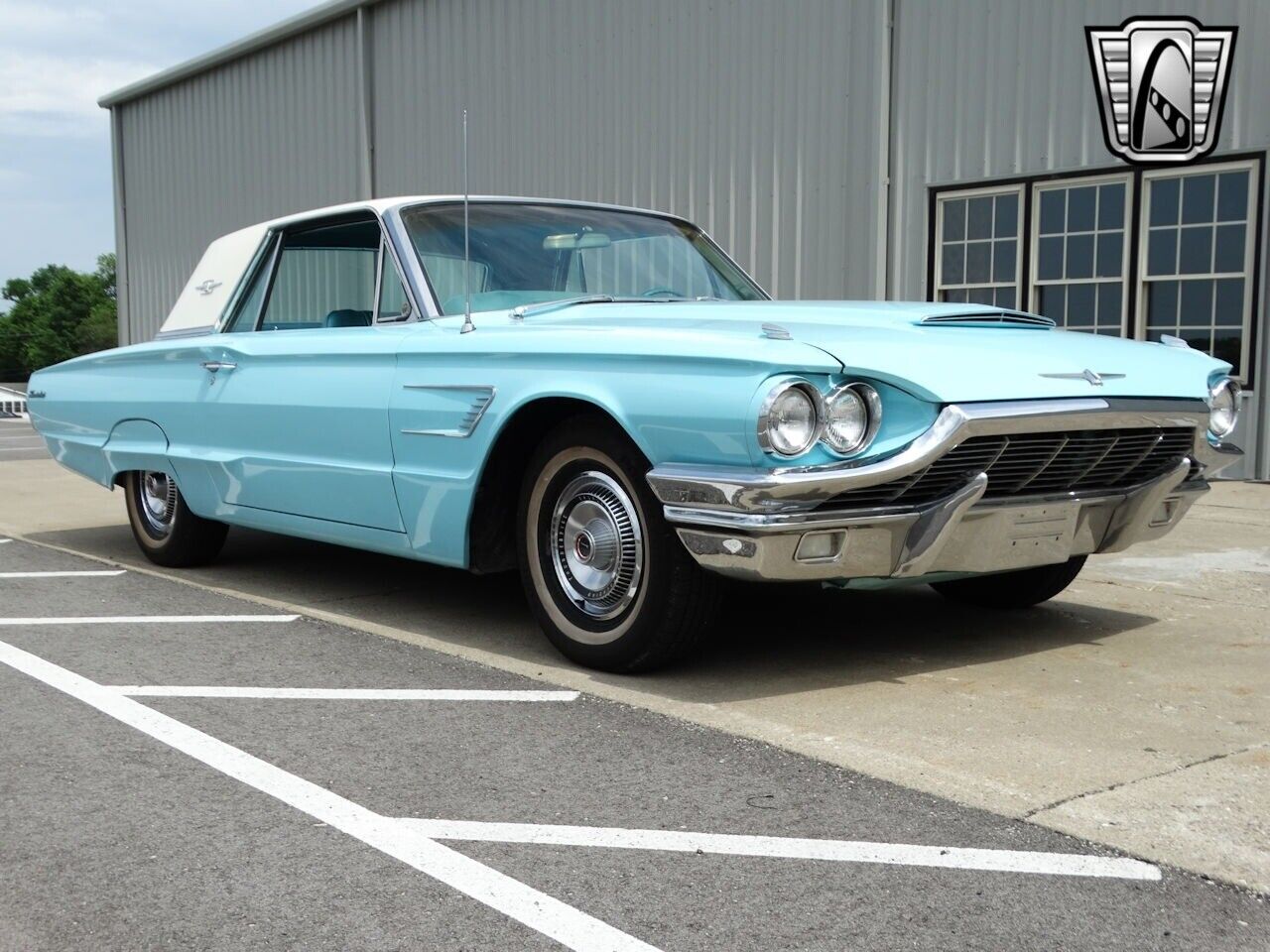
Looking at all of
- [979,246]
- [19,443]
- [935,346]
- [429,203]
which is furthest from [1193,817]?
[19,443]

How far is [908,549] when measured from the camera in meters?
3.95

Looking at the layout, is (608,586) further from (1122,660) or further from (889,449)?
(1122,660)

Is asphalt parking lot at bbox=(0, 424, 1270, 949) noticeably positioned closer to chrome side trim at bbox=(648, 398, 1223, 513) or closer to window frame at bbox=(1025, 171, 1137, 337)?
chrome side trim at bbox=(648, 398, 1223, 513)

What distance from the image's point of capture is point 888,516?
3891mm

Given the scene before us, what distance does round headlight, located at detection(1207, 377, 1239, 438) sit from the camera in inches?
188

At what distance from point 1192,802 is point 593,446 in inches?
77.9

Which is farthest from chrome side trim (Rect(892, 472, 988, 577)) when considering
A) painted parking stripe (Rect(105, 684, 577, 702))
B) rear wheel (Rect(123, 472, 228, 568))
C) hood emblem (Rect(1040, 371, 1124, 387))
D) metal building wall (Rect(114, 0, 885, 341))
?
metal building wall (Rect(114, 0, 885, 341))

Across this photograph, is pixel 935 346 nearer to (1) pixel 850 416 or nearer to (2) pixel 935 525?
(1) pixel 850 416

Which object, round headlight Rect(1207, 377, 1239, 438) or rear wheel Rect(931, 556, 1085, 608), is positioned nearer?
round headlight Rect(1207, 377, 1239, 438)

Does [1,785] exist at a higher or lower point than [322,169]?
lower

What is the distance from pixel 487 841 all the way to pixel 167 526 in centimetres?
425

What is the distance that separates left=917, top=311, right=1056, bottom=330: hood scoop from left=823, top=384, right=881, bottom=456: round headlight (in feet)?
2.31

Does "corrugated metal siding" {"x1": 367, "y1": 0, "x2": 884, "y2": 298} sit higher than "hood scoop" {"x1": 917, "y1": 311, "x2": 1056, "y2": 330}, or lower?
higher

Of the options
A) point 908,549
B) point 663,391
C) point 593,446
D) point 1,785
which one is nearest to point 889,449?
point 908,549
